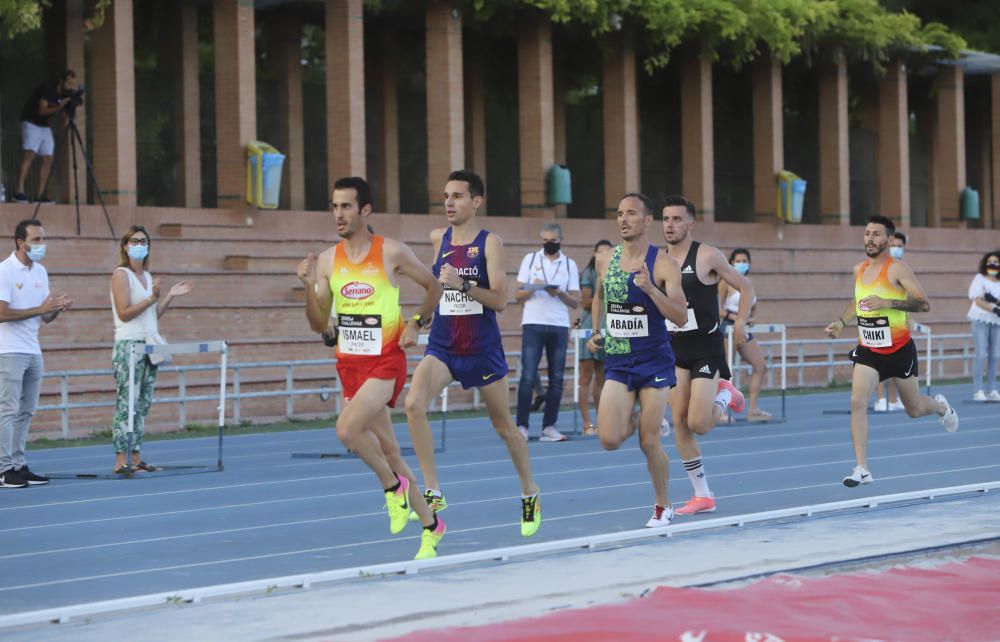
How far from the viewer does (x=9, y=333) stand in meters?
13.1

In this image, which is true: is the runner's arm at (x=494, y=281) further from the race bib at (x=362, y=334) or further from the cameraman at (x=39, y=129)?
the cameraman at (x=39, y=129)

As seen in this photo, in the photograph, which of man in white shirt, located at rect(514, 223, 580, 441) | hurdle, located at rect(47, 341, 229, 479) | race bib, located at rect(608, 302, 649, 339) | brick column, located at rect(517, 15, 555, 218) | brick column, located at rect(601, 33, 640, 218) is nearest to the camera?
race bib, located at rect(608, 302, 649, 339)

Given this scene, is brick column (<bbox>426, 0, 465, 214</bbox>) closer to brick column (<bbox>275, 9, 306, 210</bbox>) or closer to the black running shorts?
brick column (<bbox>275, 9, 306, 210</bbox>)

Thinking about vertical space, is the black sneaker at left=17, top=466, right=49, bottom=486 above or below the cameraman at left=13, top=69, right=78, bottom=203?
below

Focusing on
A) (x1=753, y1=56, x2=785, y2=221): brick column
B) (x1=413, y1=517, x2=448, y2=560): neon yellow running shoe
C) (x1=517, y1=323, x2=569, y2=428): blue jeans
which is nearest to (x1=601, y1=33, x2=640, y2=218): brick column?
(x1=753, y1=56, x2=785, y2=221): brick column

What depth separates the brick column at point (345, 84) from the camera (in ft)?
87.4

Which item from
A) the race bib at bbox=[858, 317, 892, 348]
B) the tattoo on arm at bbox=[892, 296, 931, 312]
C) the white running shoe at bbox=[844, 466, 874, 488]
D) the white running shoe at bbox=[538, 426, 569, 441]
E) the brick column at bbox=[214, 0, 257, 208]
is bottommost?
the white running shoe at bbox=[844, 466, 874, 488]

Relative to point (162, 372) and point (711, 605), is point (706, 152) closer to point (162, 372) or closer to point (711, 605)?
point (162, 372)

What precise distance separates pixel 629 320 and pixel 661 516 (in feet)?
4.15

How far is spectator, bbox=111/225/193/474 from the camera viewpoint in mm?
13883

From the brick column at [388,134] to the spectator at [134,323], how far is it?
62.0ft

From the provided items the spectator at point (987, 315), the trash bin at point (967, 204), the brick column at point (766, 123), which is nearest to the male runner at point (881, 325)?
the spectator at point (987, 315)

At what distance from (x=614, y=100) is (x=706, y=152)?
273 centimetres

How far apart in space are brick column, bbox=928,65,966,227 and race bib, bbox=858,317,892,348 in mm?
27616
